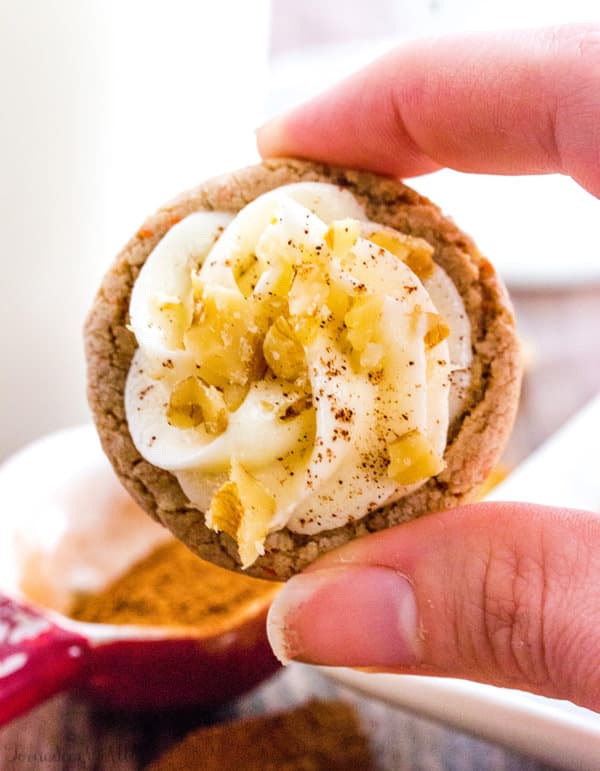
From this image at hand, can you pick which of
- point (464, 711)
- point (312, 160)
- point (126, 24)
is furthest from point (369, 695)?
point (126, 24)

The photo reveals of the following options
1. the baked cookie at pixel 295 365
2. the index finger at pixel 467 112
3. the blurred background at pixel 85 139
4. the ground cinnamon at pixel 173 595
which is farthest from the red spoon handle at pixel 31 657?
the index finger at pixel 467 112

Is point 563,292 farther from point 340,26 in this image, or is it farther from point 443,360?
Answer: point 443,360

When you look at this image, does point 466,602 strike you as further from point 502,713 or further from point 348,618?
point 502,713

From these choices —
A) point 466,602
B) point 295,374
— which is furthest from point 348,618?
point 295,374

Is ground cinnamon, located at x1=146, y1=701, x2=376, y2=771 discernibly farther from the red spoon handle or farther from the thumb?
the thumb

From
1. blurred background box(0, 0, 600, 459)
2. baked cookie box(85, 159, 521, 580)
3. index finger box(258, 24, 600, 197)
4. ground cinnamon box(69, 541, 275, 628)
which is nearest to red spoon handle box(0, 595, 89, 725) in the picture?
ground cinnamon box(69, 541, 275, 628)

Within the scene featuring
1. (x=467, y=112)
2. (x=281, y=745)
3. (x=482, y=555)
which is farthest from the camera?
(x=281, y=745)

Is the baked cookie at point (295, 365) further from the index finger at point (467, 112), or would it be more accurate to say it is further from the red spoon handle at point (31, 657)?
the red spoon handle at point (31, 657)
